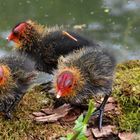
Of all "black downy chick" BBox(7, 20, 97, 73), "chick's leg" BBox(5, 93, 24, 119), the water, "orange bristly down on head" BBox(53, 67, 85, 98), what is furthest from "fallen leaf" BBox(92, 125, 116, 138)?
the water

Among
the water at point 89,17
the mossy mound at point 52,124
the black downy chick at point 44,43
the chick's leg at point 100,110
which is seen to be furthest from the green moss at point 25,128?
the water at point 89,17

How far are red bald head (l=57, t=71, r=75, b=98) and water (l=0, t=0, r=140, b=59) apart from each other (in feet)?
4.90

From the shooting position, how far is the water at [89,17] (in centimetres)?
348

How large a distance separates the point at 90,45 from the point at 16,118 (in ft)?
1.74

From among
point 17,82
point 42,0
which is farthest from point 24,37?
point 42,0

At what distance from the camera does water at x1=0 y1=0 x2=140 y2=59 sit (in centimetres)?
348

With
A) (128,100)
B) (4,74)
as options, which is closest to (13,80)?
(4,74)

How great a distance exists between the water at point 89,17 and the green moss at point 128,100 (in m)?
1.13

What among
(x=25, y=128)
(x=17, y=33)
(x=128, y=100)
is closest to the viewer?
(x=25, y=128)

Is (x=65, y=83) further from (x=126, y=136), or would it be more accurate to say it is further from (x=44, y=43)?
(x=44, y=43)

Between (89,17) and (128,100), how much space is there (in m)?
1.69

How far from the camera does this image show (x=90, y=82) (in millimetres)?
2004

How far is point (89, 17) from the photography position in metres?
3.71

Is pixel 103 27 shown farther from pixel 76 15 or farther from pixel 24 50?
pixel 24 50
